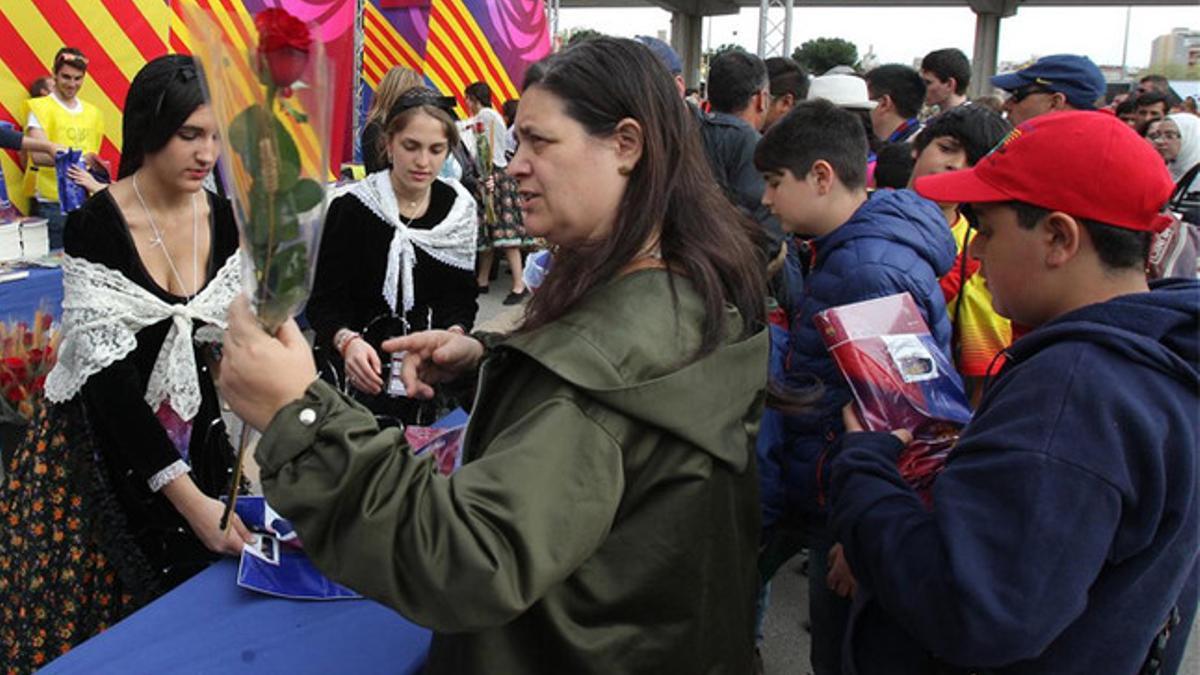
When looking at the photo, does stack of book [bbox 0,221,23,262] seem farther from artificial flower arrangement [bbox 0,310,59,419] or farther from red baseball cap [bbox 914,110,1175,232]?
red baseball cap [bbox 914,110,1175,232]

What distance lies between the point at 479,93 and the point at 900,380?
23.9 feet

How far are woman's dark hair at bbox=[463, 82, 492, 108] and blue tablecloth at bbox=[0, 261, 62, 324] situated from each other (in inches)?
185

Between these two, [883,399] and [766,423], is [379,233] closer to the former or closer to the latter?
[766,423]

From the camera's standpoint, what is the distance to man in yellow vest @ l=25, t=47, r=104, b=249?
494 centimetres

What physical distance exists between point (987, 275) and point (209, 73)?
1.10 metres

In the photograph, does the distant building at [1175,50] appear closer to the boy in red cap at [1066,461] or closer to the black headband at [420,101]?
the boy in red cap at [1066,461]

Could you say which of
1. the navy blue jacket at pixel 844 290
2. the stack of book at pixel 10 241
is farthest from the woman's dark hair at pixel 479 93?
the navy blue jacket at pixel 844 290

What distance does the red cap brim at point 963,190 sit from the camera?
125cm

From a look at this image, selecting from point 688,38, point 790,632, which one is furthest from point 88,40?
point 688,38

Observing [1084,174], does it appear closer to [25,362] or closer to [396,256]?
[396,256]

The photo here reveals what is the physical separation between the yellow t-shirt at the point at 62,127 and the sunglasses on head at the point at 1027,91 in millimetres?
5200

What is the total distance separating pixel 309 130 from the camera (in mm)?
1035

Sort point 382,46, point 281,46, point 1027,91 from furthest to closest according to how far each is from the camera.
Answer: point 382,46 < point 1027,91 < point 281,46

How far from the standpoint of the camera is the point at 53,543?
1958 millimetres
